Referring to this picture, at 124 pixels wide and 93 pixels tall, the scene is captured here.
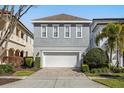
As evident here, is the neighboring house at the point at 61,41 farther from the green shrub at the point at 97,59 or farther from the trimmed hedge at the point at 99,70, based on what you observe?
the trimmed hedge at the point at 99,70

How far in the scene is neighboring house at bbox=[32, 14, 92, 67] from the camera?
37.6 m

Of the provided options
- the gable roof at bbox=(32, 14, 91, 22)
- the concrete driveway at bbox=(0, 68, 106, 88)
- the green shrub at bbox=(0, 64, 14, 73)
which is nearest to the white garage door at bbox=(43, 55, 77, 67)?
the gable roof at bbox=(32, 14, 91, 22)

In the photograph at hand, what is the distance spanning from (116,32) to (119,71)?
3.97 meters

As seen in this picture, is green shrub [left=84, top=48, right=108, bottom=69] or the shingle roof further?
the shingle roof

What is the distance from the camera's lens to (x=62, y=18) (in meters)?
38.0

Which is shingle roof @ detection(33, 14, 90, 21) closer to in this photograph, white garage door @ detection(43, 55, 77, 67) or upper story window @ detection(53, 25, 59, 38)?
upper story window @ detection(53, 25, 59, 38)

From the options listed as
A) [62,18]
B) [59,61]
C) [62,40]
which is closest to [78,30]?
[62,40]

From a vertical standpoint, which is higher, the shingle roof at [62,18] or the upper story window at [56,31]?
the shingle roof at [62,18]

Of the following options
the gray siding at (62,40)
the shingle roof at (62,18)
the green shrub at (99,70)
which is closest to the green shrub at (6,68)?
the green shrub at (99,70)

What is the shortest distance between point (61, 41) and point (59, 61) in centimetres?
253

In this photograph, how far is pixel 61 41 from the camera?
37.9 meters

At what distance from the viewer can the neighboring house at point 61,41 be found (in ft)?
123

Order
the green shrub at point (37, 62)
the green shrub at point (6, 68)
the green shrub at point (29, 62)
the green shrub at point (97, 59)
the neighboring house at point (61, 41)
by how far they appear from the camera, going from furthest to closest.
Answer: the neighboring house at point (61, 41)
the green shrub at point (37, 62)
the green shrub at point (29, 62)
the green shrub at point (97, 59)
the green shrub at point (6, 68)

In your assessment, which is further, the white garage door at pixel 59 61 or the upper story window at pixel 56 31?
the white garage door at pixel 59 61
